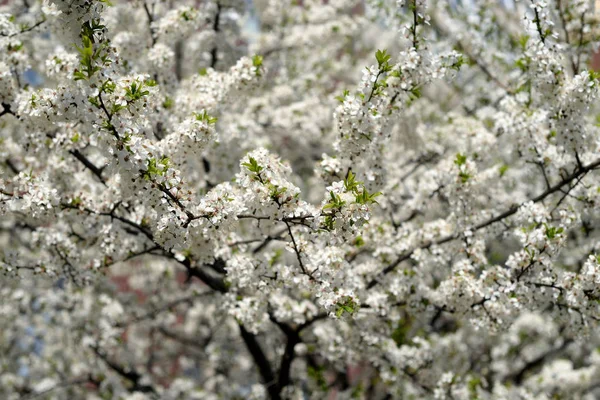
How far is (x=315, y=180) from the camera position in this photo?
702cm

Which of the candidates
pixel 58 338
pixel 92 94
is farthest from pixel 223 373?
pixel 92 94

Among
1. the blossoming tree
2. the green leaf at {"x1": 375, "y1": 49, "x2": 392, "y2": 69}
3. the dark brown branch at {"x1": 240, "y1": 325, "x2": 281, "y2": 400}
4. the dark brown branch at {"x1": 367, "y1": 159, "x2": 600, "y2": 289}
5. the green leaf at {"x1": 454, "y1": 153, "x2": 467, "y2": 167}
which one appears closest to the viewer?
the blossoming tree

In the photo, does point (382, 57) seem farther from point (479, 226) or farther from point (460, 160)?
point (479, 226)

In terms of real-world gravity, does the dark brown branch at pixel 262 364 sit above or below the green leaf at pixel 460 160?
below

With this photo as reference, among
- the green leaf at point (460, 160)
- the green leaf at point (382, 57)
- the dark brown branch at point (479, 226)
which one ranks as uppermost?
the green leaf at point (382, 57)

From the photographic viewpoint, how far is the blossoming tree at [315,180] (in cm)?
411

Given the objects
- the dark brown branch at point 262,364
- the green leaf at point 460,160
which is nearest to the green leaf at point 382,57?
the green leaf at point 460,160

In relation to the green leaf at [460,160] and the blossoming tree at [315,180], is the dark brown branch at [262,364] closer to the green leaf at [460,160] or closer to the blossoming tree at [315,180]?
the blossoming tree at [315,180]

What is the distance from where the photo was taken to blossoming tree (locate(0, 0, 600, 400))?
4.11 metres

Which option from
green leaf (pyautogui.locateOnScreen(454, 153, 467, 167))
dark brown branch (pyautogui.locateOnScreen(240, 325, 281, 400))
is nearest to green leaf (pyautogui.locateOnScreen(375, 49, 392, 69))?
green leaf (pyautogui.locateOnScreen(454, 153, 467, 167))

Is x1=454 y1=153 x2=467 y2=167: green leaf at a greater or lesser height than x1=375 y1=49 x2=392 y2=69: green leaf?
lesser

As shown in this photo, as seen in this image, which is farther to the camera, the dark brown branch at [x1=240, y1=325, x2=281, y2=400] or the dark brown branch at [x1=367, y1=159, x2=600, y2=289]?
the dark brown branch at [x1=240, y1=325, x2=281, y2=400]

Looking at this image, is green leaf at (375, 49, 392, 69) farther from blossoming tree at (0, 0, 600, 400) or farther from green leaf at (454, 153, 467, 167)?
green leaf at (454, 153, 467, 167)

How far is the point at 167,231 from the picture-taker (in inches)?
161
